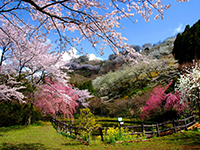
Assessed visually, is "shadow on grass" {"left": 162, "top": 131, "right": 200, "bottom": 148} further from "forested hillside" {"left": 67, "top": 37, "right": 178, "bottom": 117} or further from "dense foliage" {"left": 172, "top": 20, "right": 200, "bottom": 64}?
"dense foliage" {"left": 172, "top": 20, "right": 200, "bottom": 64}

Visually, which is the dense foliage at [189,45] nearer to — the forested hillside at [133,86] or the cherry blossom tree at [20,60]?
the forested hillside at [133,86]

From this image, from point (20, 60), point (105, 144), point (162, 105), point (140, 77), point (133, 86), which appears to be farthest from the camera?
point (133, 86)

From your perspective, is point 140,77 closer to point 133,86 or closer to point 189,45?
point 133,86

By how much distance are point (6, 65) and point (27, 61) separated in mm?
1539

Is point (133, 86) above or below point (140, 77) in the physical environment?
below

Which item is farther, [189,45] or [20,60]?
[189,45]

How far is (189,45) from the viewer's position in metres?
17.7

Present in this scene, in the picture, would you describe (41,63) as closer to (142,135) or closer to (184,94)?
(142,135)

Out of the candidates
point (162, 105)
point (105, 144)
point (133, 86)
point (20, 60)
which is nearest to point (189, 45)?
point (162, 105)

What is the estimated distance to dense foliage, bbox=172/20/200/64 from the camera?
56.4 feet

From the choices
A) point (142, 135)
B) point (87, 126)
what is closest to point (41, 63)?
point (87, 126)

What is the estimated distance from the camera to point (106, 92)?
104 ft

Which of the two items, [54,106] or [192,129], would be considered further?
[54,106]

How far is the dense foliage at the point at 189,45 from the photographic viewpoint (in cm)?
1720
